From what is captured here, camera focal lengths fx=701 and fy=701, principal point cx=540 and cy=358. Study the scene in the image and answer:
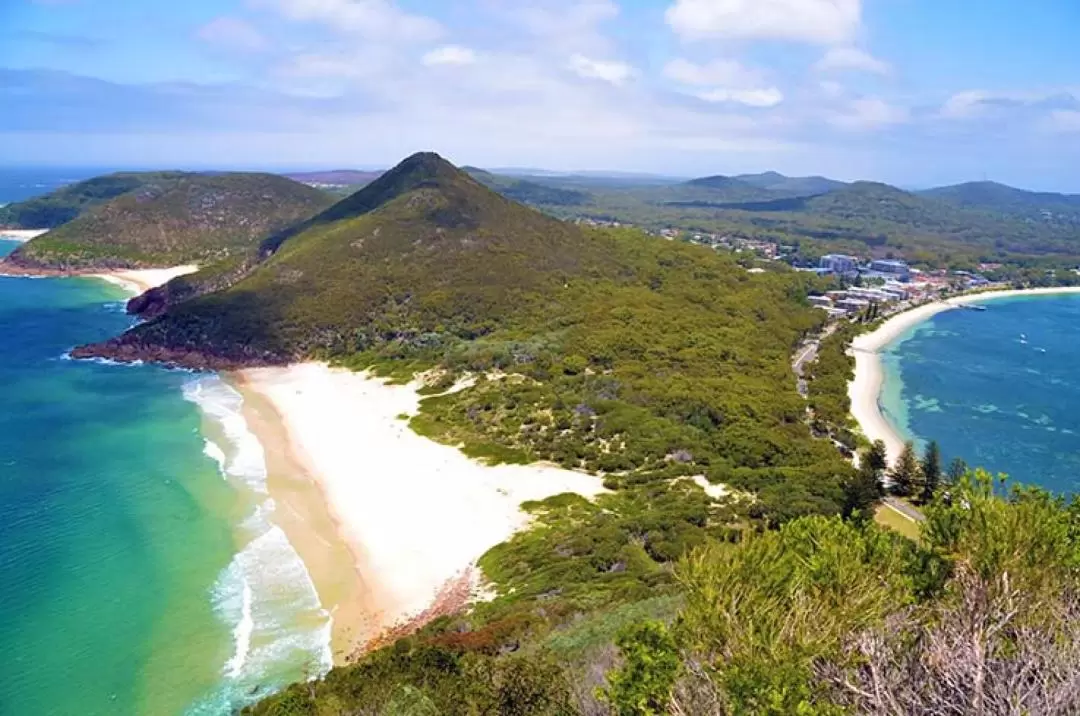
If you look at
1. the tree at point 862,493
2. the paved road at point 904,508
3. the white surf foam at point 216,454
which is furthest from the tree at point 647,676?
the white surf foam at point 216,454

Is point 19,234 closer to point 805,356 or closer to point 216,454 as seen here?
point 216,454

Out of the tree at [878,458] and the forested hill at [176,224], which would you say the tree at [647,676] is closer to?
the tree at [878,458]

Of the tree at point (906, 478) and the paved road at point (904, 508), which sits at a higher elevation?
the tree at point (906, 478)

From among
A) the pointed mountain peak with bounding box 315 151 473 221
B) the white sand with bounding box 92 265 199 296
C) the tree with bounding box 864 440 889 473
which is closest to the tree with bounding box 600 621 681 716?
the tree with bounding box 864 440 889 473

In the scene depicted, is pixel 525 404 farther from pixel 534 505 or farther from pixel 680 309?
pixel 680 309

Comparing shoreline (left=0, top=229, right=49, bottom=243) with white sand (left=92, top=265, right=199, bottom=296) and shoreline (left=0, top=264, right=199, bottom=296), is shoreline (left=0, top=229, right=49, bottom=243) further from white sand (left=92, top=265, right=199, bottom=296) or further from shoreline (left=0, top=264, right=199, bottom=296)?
white sand (left=92, top=265, right=199, bottom=296)

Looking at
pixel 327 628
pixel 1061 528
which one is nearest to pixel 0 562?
pixel 327 628

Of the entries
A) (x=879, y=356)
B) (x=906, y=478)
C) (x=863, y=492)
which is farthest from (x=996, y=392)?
(x=863, y=492)
